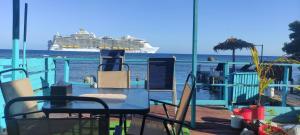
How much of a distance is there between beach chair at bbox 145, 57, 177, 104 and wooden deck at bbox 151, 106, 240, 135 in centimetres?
38

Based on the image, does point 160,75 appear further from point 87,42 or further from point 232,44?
point 87,42

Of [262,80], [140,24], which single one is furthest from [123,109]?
[140,24]

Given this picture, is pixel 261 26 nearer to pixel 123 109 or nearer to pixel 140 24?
pixel 140 24

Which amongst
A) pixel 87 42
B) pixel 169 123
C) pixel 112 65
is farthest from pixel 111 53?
pixel 87 42

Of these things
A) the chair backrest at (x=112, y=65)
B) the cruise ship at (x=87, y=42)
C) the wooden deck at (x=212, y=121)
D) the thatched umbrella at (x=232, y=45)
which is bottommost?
the wooden deck at (x=212, y=121)

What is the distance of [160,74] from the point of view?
247 inches

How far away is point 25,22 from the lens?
5.17 m

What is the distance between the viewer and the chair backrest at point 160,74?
6.29m

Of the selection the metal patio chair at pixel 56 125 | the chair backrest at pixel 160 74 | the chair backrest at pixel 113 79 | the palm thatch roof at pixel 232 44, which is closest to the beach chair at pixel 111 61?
the chair backrest at pixel 160 74

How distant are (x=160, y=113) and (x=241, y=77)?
7.52ft

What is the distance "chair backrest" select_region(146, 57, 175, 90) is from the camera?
629 centimetres

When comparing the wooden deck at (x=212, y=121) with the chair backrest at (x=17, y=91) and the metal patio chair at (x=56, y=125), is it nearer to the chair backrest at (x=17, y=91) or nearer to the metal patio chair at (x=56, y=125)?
the chair backrest at (x=17, y=91)

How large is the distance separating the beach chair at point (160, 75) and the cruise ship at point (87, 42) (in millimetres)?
47131

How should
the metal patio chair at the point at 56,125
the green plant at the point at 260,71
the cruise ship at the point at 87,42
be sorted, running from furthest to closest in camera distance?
the cruise ship at the point at 87,42 → the green plant at the point at 260,71 → the metal patio chair at the point at 56,125
